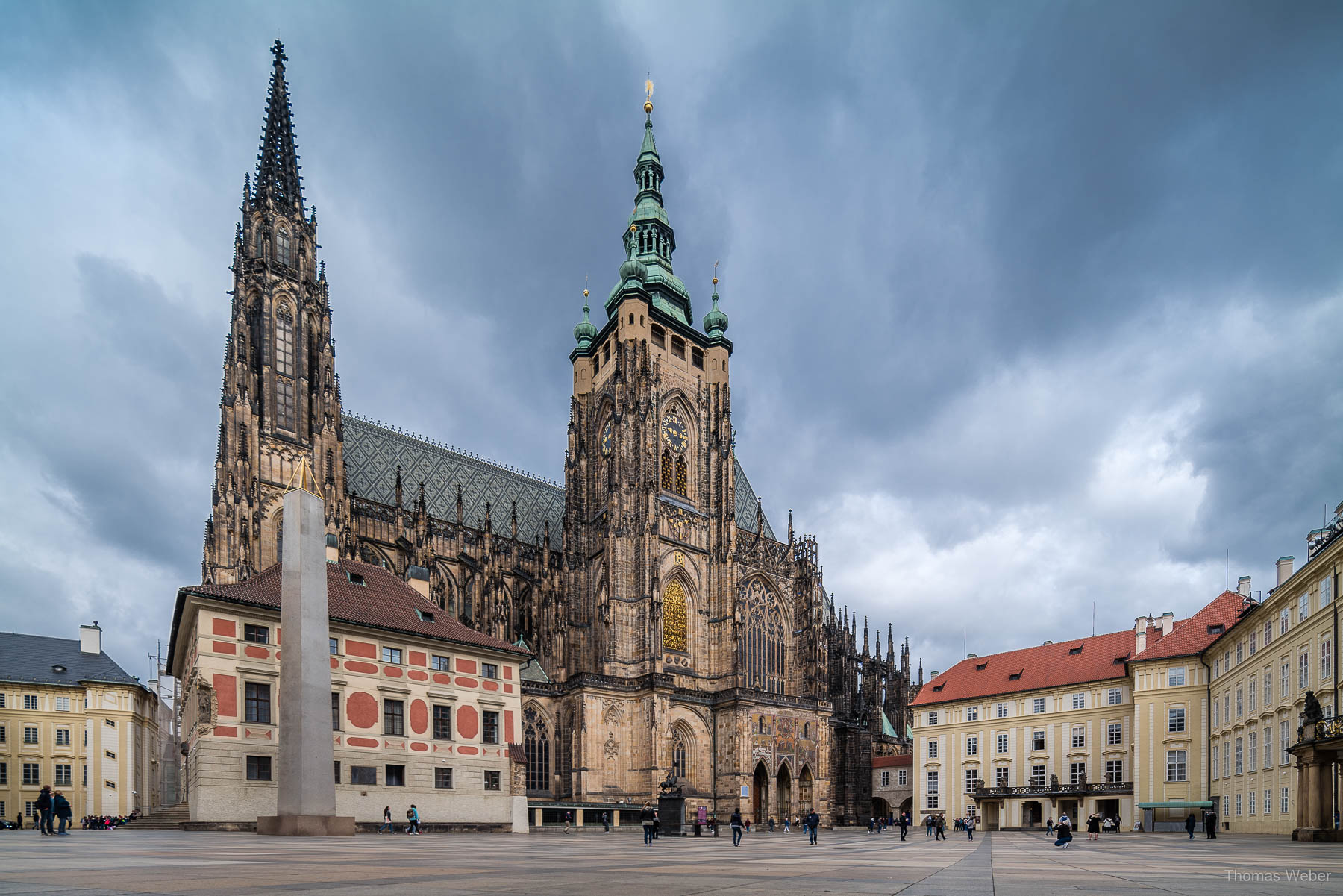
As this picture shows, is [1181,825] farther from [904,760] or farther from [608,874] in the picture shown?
[608,874]

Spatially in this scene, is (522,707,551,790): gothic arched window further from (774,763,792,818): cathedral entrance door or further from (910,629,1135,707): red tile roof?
(910,629,1135,707): red tile roof

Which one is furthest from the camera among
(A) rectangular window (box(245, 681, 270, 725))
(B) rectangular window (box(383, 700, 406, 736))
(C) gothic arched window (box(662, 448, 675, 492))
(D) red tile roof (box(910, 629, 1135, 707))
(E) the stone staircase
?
(C) gothic arched window (box(662, 448, 675, 492))

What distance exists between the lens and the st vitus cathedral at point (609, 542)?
50500 millimetres

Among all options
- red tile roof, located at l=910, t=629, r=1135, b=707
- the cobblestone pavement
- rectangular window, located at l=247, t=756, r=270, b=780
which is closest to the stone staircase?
rectangular window, located at l=247, t=756, r=270, b=780

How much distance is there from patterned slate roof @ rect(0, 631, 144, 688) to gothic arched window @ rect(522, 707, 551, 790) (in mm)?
29163

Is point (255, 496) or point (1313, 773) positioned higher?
point (255, 496)

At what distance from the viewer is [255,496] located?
150 feet

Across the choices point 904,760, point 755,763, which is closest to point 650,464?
point 755,763

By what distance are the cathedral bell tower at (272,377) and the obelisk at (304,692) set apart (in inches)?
829

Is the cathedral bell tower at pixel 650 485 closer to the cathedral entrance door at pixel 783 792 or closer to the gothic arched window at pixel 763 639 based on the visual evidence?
the gothic arched window at pixel 763 639

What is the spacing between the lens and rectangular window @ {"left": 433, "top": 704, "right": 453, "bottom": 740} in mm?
→ 35156

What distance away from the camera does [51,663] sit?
189ft

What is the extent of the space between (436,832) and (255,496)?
2273 centimetres

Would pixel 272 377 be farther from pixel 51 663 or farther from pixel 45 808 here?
pixel 45 808
